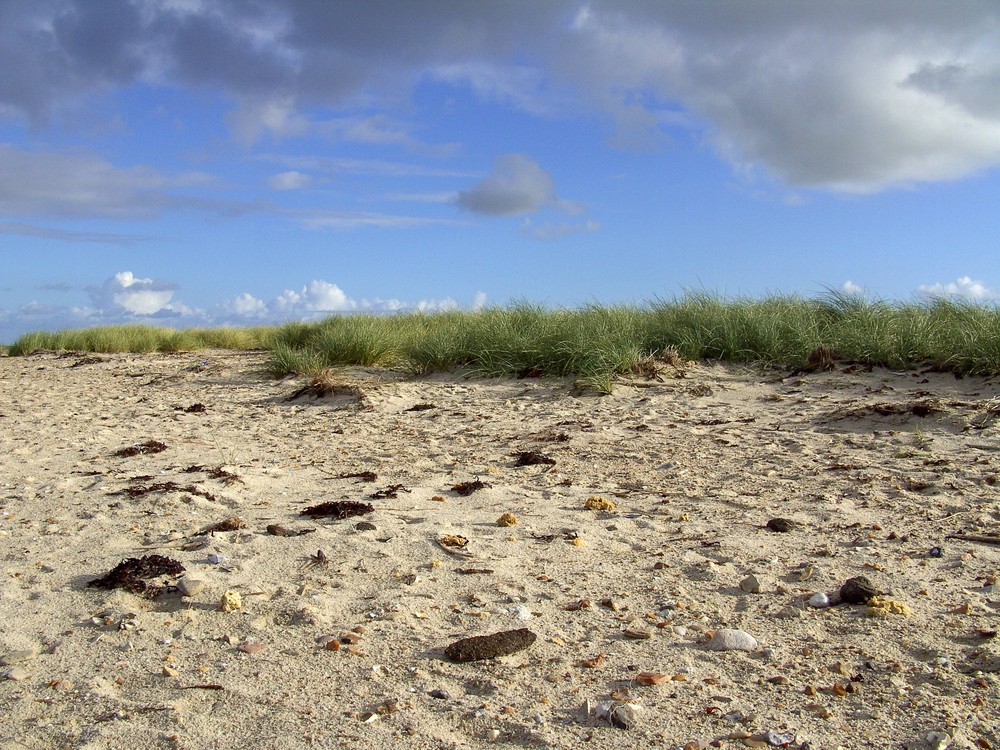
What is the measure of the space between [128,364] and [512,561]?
9574 mm

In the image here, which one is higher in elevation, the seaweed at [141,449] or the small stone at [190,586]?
the seaweed at [141,449]

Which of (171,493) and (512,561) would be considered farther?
(171,493)

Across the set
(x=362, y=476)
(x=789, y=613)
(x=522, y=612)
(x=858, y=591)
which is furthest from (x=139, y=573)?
(x=858, y=591)

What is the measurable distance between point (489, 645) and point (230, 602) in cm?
99

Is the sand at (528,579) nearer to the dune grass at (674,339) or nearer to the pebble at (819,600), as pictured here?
the pebble at (819,600)

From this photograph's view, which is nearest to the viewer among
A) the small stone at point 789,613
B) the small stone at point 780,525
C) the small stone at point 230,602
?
the small stone at point 789,613

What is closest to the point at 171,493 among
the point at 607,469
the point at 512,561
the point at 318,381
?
the point at 512,561

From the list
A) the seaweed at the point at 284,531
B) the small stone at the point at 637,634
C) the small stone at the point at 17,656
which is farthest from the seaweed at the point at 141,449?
the small stone at the point at 637,634

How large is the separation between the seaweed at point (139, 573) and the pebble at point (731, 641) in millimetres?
1990

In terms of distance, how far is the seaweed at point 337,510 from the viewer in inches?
163

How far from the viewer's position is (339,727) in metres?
2.30

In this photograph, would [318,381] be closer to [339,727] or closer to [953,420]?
[953,420]

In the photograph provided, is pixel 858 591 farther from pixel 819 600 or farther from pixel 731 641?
pixel 731 641

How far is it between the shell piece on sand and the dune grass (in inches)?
165
